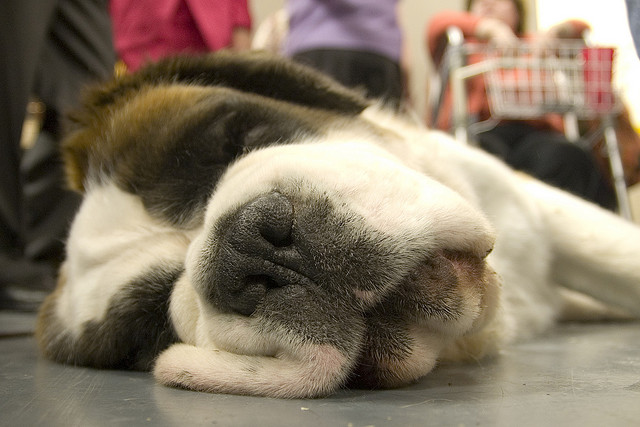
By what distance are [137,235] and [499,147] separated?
309 cm

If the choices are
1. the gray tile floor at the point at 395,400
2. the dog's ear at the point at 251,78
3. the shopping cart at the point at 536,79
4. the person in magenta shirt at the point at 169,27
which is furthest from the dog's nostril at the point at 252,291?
the shopping cart at the point at 536,79

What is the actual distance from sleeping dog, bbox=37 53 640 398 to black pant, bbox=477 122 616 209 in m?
1.96

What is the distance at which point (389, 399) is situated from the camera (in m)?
0.83

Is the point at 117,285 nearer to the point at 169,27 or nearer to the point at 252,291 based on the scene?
the point at 252,291

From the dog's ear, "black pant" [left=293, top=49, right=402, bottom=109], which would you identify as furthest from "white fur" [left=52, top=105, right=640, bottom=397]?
"black pant" [left=293, top=49, right=402, bottom=109]

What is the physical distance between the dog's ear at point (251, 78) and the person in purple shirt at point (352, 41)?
1487mm

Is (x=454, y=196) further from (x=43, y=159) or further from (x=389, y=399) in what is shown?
(x=43, y=159)

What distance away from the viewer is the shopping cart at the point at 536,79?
3520mm

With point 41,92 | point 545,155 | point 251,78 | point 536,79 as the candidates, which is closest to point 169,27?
point 41,92

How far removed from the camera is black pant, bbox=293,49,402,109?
290cm

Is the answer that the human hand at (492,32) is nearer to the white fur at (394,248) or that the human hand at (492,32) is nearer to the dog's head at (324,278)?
the white fur at (394,248)

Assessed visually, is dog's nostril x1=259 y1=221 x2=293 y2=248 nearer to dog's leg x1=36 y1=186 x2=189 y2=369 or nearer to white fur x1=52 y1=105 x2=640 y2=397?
white fur x1=52 y1=105 x2=640 y2=397

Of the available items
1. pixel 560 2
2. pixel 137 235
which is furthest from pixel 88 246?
pixel 560 2

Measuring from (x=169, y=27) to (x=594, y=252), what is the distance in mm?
2275
